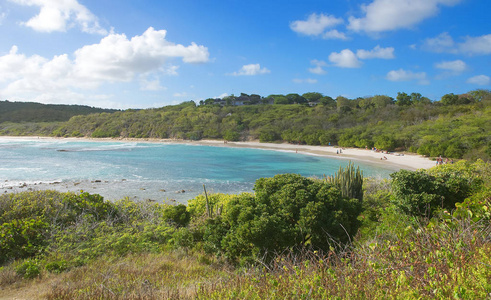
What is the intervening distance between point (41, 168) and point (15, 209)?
26.1m

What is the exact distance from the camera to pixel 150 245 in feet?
28.0

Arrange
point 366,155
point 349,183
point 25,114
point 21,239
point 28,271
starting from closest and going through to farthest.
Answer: point 28,271
point 21,239
point 349,183
point 366,155
point 25,114

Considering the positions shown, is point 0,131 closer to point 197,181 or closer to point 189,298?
point 197,181

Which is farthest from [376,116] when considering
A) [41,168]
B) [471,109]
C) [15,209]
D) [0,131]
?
[0,131]

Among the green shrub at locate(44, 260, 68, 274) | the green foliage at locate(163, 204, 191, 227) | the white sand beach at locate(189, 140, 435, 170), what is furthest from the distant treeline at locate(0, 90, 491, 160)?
the green shrub at locate(44, 260, 68, 274)

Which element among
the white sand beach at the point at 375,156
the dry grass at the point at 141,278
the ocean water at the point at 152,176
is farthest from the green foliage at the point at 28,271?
the white sand beach at the point at 375,156

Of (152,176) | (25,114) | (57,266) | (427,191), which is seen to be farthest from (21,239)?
(25,114)

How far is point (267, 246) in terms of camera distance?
7.25 meters

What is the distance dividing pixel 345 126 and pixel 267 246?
59246mm

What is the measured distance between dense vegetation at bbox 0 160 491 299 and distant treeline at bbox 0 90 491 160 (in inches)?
1233

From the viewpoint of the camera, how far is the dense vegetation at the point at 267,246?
3.31 metres

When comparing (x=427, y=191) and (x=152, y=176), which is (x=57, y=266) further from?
(x=152, y=176)

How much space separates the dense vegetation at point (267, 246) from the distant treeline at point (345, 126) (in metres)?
31.3

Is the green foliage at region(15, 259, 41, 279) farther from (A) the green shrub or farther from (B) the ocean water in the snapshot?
(B) the ocean water
